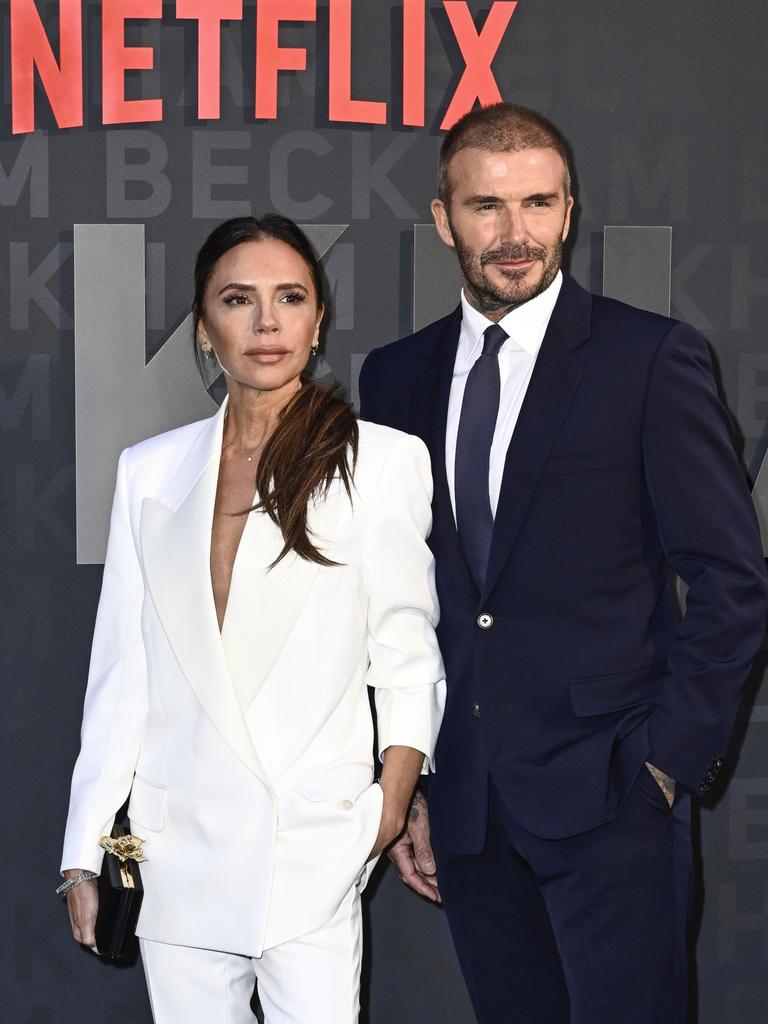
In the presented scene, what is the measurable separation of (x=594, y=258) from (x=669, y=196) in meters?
0.24

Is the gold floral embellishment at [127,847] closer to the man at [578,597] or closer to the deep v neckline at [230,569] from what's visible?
the deep v neckline at [230,569]

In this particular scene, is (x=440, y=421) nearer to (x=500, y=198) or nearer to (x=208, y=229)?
(x=500, y=198)

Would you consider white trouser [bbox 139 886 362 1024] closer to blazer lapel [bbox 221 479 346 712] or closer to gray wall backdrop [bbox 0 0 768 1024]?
blazer lapel [bbox 221 479 346 712]

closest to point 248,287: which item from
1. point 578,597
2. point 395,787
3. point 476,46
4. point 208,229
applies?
point 578,597

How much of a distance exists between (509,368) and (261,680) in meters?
0.74

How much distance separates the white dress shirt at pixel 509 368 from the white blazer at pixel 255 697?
0.16 meters

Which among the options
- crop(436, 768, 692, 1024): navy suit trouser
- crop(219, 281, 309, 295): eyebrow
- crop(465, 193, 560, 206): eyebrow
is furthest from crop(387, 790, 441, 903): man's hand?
crop(465, 193, 560, 206): eyebrow

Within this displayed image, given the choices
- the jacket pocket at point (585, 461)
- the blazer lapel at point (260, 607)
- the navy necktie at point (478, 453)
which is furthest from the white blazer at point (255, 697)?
the jacket pocket at point (585, 461)

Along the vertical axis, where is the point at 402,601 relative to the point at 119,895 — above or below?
above

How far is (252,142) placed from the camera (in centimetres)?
300

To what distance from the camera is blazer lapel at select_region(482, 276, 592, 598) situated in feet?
6.72

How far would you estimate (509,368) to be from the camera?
7.23 ft

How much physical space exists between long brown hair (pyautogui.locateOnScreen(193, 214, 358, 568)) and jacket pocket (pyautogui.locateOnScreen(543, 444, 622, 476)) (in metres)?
0.34

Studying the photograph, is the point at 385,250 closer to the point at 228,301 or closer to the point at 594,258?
the point at 594,258
